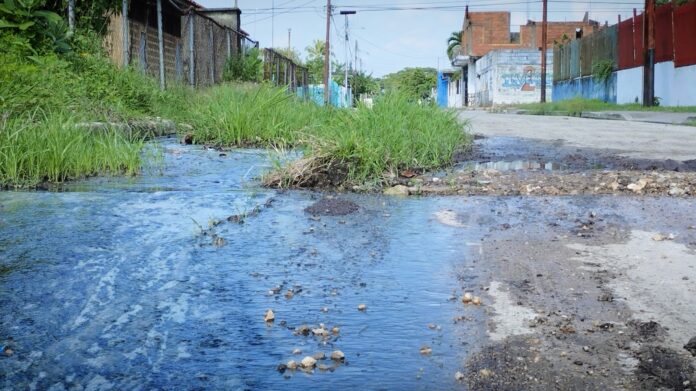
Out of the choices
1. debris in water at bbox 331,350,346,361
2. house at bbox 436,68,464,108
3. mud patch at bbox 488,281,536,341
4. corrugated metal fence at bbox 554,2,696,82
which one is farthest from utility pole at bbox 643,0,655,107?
house at bbox 436,68,464,108

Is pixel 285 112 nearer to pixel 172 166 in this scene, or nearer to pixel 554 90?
pixel 172 166

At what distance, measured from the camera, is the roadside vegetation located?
552 centimetres

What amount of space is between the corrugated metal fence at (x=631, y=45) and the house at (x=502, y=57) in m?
7.11

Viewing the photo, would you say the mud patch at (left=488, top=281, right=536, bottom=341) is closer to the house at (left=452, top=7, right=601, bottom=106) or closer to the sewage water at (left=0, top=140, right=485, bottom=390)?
the sewage water at (left=0, top=140, right=485, bottom=390)

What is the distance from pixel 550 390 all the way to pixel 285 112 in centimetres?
801

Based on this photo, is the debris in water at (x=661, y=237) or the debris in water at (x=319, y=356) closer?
the debris in water at (x=319, y=356)

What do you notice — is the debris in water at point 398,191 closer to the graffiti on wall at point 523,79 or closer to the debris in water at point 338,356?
the debris in water at point 338,356

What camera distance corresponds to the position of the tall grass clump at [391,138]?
5.55 metres

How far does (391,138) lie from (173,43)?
13363 millimetres

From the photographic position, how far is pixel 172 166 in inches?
257

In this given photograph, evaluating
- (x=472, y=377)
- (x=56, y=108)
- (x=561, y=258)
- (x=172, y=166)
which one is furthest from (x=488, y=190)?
(x=56, y=108)

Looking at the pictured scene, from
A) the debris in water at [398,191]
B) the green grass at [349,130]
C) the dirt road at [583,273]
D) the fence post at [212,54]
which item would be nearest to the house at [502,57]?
the fence post at [212,54]

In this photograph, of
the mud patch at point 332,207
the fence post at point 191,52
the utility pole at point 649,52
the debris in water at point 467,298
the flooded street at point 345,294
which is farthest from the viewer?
the utility pole at point 649,52

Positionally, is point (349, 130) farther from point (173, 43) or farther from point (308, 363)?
point (173, 43)
